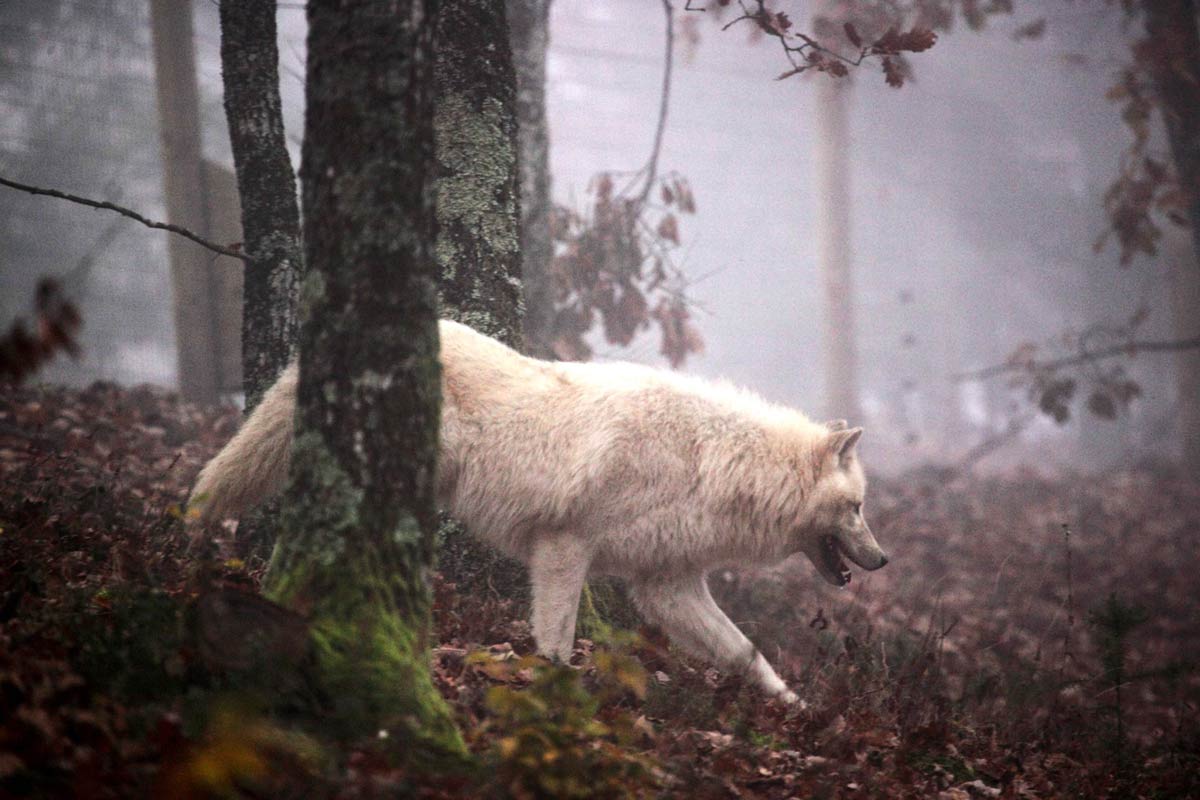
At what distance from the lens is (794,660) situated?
253 inches

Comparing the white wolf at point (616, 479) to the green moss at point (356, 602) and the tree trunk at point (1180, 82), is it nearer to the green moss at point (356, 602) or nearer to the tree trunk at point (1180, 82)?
the green moss at point (356, 602)

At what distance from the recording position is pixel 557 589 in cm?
470

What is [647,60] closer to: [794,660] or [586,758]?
[794,660]

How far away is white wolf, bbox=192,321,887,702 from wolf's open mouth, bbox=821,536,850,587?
0.09 metres

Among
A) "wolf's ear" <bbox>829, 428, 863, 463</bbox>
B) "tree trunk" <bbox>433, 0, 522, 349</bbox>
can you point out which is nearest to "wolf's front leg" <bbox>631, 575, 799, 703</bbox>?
"wolf's ear" <bbox>829, 428, 863, 463</bbox>

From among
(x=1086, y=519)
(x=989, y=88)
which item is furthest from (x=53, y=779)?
(x=989, y=88)

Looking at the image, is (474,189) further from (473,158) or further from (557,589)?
(557,589)

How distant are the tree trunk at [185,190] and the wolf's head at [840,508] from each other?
659 cm

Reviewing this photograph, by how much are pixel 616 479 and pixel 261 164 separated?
278 cm

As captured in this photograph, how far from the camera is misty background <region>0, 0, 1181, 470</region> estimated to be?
48.0 feet

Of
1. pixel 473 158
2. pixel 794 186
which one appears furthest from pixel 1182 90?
pixel 794 186

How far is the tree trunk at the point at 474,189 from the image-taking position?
553cm

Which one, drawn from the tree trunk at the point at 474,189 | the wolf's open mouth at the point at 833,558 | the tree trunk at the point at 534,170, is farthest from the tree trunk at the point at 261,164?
the wolf's open mouth at the point at 833,558

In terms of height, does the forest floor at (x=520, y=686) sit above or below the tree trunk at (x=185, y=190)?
below
